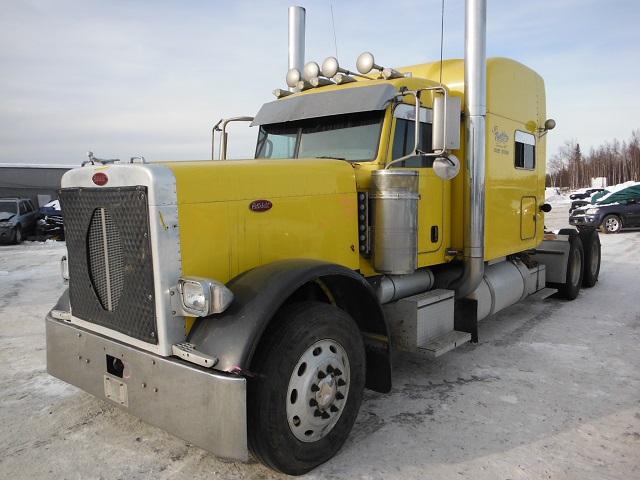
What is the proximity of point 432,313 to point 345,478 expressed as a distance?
1.88 m

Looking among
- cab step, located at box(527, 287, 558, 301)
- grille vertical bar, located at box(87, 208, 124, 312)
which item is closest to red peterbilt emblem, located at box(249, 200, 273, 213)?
grille vertical bar, located at box(87, 208, 124, 312)

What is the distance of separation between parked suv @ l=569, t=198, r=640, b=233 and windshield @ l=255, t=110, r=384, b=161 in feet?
56.2

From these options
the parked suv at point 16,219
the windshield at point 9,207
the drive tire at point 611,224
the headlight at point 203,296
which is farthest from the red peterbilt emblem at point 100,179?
the drive tire at point 611,224

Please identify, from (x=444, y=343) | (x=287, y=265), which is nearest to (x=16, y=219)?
(x=444, y=343)

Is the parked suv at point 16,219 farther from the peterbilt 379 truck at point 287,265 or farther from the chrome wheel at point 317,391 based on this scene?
the chrome wheel at point 317,391

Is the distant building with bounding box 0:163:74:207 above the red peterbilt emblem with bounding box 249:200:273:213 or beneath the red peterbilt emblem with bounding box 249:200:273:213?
above

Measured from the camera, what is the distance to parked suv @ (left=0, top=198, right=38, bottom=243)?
1778cm

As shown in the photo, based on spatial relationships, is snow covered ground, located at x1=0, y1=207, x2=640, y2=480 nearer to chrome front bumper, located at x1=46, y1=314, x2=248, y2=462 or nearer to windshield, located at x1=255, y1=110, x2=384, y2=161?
chrome front bumper, located at x1=46, y1=314, x2=248, y2=462

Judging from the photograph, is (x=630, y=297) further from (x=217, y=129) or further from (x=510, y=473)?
(x=217, y=129)

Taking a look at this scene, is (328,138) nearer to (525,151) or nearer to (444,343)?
(444,343)

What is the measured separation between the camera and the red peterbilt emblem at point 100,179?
122 inches

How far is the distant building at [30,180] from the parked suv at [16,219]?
9.36 m

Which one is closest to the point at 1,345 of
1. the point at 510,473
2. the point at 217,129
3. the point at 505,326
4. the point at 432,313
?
the point at 217,129

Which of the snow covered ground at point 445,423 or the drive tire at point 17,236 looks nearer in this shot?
the snow covered ground at point 445,423
